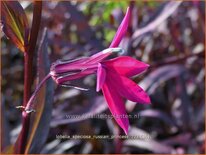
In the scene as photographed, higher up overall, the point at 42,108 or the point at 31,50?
the point at 31,50

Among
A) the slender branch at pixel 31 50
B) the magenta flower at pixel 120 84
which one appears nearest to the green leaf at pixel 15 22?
the slender branch at pixel 31 50

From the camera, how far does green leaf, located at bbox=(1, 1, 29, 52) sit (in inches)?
19.4

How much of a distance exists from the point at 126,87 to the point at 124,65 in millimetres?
24

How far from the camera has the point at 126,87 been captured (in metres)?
0.42

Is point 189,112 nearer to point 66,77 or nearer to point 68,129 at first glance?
point 68,129

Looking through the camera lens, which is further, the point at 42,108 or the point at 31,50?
the point at 42,108

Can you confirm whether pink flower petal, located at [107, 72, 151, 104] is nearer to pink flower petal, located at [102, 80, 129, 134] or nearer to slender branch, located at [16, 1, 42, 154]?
pink flower petal, located at [102, 80, 129, 134]

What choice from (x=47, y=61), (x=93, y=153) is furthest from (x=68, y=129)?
(x=47, y=61)

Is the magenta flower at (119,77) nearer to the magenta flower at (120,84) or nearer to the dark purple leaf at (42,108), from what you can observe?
the magenta flower at (120,84)

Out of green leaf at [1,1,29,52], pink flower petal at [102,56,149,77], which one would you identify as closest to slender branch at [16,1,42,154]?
green leaf at [1,1,29,52]

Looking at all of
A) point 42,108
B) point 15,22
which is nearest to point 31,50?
point 15,22

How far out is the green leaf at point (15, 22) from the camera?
493mm

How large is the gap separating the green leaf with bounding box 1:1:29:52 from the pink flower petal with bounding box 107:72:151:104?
0.13m

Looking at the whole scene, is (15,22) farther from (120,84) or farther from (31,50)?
(120,84)
